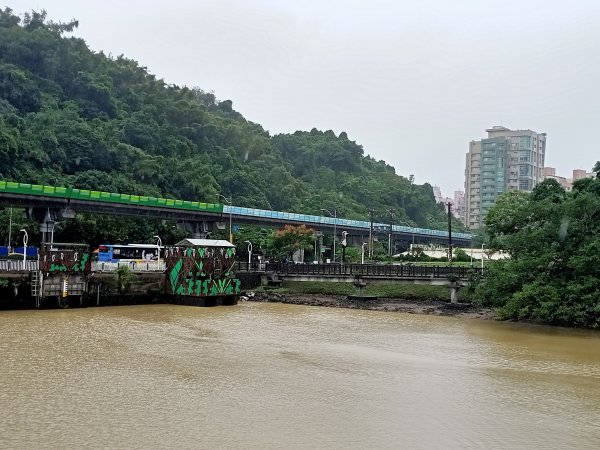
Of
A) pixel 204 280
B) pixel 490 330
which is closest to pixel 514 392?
pixel 490 330

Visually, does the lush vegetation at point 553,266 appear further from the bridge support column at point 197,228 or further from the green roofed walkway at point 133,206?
the bridge support column at point 197,228

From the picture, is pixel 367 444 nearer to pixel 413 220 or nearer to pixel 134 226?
pixel 134 226

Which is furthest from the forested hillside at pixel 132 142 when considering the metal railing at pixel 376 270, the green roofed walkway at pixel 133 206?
the metal railing at pixel 376 270

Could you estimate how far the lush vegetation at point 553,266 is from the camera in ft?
116

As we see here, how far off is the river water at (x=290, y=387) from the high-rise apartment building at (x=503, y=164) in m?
125

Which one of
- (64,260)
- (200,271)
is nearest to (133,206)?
(200,271)

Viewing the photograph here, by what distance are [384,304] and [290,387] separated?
1181 inches

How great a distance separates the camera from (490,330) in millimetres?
35125

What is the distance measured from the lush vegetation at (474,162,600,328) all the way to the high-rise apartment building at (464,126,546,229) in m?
113

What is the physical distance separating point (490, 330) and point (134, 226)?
4886 centimetres

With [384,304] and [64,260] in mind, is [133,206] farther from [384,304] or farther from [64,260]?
[384,304]

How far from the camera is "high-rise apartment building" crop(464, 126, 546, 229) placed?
151500 millimetres

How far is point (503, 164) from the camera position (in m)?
Result: 152

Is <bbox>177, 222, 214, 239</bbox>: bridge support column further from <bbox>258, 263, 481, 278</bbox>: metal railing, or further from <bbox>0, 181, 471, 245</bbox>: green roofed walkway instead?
<bbox>258, 263, 481, 278</bbox>: metal railing
